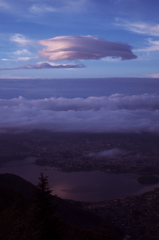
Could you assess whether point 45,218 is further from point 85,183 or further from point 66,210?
point 85,183

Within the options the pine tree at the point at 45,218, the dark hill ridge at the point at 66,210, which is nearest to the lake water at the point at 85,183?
the dark hill ridge at the point at 66,210

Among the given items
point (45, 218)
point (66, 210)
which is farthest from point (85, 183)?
point (45, 218)

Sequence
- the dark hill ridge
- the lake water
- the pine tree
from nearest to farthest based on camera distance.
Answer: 1. the pine tree
2. the dark hill ridge
3. the lake water

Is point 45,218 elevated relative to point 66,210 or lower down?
elevated

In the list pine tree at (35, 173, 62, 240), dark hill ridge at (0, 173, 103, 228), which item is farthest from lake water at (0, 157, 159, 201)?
pine tree at (35, 173, 62, 240)

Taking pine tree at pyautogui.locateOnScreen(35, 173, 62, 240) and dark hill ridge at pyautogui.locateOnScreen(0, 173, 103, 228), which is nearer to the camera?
pine tree at pyautogui.locateOnScreen(35, 173, 62, 240)

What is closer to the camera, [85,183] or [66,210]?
[66,210]

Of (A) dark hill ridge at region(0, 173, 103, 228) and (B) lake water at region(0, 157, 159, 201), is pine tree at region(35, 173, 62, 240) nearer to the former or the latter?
(A) dark hill ridge at region(0, 173, 103, 228)
